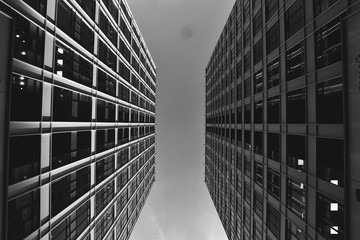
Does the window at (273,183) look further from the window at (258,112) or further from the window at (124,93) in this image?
the window at (124,93)

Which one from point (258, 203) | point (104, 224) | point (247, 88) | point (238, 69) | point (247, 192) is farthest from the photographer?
point (238, 69)

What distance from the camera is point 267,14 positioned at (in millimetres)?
23109

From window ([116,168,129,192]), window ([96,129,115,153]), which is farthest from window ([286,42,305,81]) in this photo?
window ([116,168,129,192])

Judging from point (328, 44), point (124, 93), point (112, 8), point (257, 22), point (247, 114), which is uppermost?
point (112, 8)

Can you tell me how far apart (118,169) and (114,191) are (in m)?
3.83

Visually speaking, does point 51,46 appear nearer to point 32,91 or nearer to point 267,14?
point 32,91

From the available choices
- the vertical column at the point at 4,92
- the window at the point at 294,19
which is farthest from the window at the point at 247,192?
the vertical column at the point at 4,92

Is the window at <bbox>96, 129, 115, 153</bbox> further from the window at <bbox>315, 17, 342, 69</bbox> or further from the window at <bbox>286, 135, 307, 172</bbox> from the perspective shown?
the window at <bbox>315, 17, 342, 69</bbox>

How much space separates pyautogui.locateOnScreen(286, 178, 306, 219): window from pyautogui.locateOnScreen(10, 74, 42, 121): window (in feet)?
75.6

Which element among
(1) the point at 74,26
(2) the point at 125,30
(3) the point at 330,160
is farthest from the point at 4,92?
(2) the point at 125,30

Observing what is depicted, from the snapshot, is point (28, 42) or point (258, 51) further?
point (258, 51)

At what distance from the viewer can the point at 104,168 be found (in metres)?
28.5

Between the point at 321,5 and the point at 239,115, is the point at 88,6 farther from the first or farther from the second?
the point at 239,115

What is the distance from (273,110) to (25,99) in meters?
23.2
